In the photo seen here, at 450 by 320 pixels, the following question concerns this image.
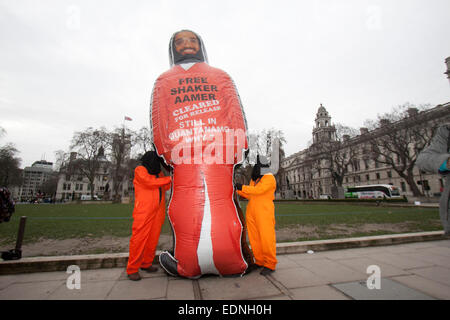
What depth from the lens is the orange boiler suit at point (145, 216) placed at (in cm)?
308

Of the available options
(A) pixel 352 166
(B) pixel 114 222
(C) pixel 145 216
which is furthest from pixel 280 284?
(A) pixel 352 166

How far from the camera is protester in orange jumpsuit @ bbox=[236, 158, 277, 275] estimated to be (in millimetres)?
3143

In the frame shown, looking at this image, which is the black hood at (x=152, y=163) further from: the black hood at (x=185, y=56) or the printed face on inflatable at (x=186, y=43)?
the printed face on inflatable at (x=186, y=43)

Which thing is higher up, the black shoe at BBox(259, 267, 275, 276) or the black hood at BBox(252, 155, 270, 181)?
the black hood at BBox(252, 155, 270, 181)

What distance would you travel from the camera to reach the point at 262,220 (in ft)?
10.5

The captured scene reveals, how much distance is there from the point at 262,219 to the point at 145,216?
5.72ft

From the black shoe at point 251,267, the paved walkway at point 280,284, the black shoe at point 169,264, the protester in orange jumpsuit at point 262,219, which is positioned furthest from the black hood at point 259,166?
the black shoe at point 169,264

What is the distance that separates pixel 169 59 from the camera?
4.22 metres

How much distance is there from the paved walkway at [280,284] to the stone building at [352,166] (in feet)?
35.0

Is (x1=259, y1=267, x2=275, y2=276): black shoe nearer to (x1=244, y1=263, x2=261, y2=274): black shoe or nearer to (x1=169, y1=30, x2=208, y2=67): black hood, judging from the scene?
(x1=244, y1=263, x2=261, y2=274): black shoe

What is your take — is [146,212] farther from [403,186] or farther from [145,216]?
[403,186]

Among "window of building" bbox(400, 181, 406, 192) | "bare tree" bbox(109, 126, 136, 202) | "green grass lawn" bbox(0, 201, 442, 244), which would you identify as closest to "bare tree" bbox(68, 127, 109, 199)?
"bare tree" bbox(109, 126, 136, 202)
